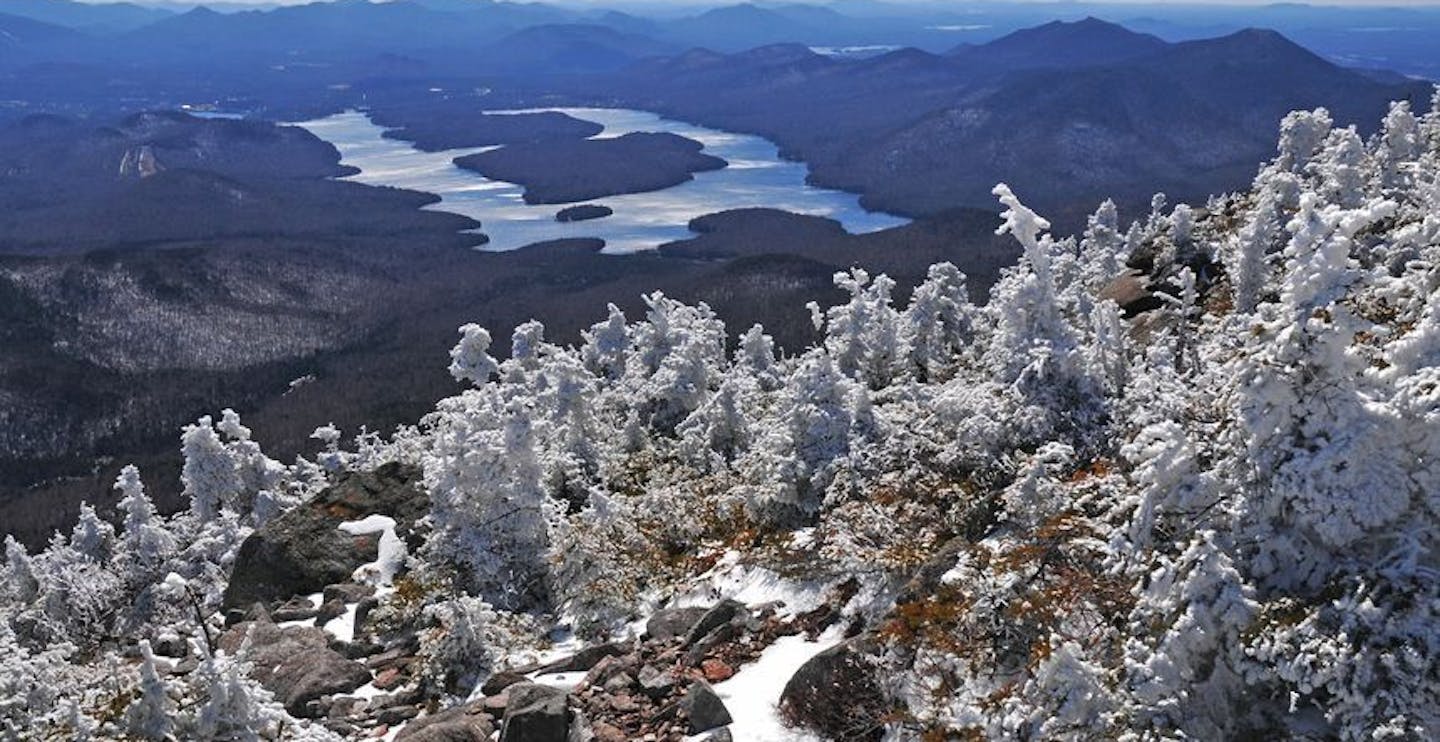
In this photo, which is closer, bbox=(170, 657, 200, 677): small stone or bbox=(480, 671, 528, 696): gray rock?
bbox=(480, 671, 528, 696): gray rock

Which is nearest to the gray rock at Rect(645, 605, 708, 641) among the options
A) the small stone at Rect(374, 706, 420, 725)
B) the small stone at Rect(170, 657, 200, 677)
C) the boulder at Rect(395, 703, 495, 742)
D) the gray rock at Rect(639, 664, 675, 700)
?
the gray rock at Rect(639, 664, 675, 700)

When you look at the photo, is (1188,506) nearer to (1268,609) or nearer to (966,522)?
(1268,609)

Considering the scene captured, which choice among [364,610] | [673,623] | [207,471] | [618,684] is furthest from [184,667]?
[207,471]

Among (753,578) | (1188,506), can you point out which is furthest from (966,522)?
(1188,506)

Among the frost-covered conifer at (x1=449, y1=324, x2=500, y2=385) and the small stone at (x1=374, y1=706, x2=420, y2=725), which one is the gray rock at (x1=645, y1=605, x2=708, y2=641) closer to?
the small stone at (x1=374, y1=706, x2=420, y2=725)

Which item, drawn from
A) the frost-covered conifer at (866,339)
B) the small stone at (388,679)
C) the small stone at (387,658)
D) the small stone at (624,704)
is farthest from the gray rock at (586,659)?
the frost-covered conifer at (866,339)

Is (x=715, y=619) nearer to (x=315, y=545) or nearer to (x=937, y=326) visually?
(x=315, y=545)

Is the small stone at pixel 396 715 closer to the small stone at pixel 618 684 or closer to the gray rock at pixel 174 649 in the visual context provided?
the small stone at pixel 618 684
